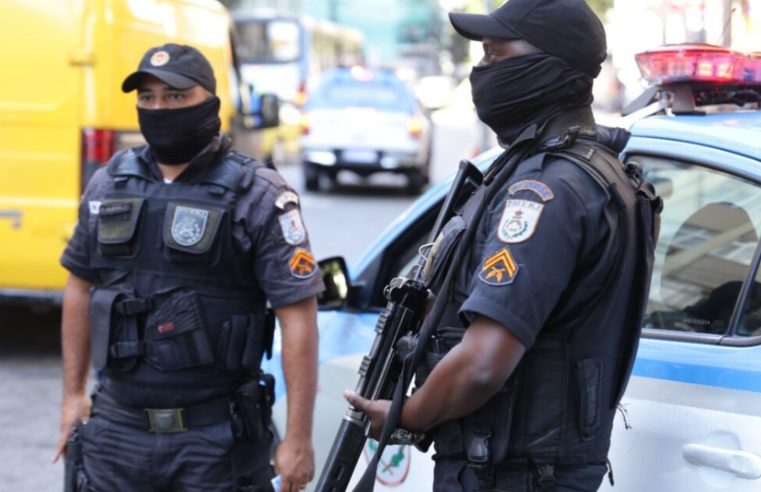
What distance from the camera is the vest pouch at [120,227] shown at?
10.4ft

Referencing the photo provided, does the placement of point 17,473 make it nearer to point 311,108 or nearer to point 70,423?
point 70,423

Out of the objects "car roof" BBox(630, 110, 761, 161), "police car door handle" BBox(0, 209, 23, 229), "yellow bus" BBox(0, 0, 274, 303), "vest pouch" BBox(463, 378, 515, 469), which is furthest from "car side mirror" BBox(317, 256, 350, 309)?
"police car door handle" BBox(0, 209, 23, 229)

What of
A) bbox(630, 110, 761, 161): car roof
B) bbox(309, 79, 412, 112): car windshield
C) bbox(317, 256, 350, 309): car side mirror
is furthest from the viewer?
bbox(309, 79, 412, 112): car windshield

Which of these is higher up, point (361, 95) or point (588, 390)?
point (588, 390)

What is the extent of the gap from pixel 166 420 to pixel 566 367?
125 centimetres

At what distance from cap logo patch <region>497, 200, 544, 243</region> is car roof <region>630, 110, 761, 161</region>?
2.32 ft

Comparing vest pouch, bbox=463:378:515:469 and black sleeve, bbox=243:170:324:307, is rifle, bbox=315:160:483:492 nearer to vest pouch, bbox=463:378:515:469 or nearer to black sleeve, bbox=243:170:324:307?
vest pouch, bbox=463:378:515:469

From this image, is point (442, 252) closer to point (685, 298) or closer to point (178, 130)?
point (685, 298)

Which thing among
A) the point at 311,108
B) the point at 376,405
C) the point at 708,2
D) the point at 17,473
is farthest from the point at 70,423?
the point at 311,108

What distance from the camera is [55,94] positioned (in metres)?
6.68

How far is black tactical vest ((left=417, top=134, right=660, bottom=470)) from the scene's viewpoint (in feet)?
7.51

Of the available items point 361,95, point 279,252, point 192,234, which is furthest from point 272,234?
point 361,95

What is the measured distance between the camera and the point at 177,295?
10.4 feet

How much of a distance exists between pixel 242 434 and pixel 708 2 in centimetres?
609
